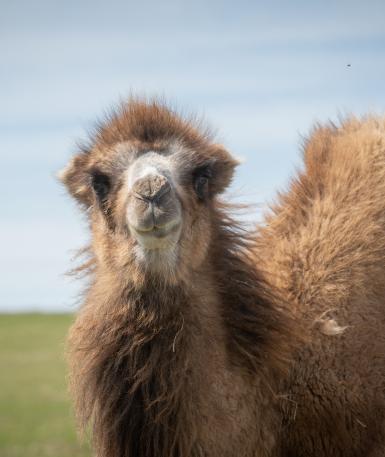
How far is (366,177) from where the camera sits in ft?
23.3

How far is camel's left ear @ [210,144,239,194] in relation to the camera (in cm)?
683

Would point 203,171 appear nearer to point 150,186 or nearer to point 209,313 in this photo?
point 150,186

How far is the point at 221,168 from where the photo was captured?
22.6 ft

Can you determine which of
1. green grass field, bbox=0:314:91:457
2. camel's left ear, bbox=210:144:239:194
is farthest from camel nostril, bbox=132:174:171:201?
green grass field, bbox=0:314:91:457

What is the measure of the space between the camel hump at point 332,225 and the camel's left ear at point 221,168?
470 millimetres

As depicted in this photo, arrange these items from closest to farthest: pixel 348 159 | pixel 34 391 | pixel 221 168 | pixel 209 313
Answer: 1. pixel 209 313
2. pixel 221 168
3. pixel 348 159
4. pixel 34 391

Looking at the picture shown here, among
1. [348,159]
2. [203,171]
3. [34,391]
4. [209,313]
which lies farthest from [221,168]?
[34,391]

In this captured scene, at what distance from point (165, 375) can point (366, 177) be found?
202 cm

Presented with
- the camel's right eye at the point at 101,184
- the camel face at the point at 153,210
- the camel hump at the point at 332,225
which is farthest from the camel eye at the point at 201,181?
the camel hump at the point at 332,225

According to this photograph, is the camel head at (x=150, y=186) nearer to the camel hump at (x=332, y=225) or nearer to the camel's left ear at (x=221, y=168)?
the camel's left ear at (x=221, y=168)

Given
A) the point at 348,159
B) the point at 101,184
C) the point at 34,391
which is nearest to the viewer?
the point at 101,184

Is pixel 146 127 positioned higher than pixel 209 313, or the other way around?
pixel 146 127

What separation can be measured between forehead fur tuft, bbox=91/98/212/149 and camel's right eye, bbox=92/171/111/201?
23 centimetres

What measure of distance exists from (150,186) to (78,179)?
123 cm
